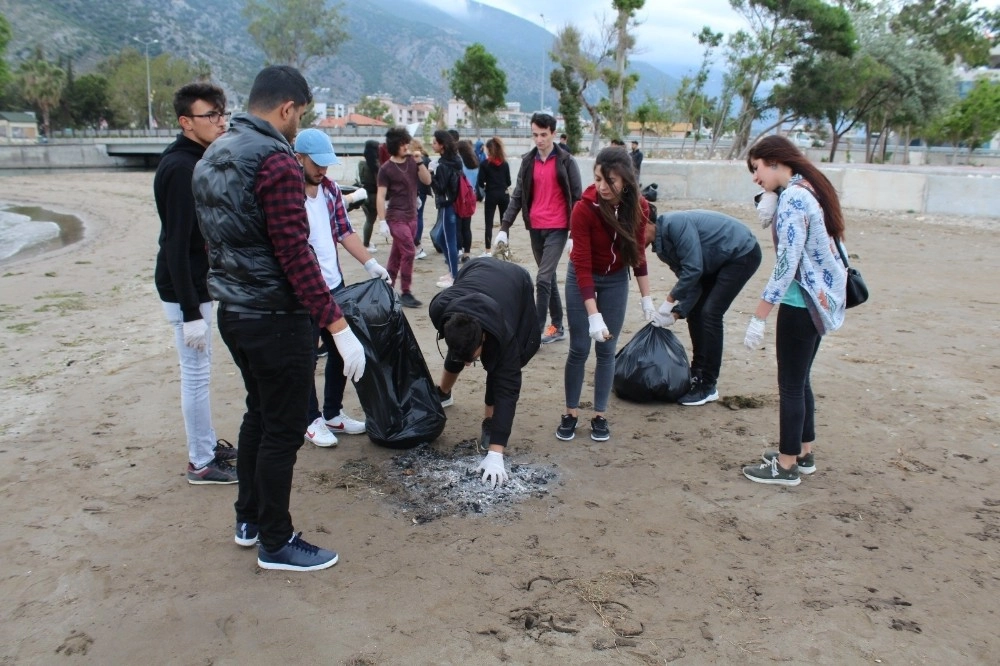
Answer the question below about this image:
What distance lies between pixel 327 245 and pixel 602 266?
4.87 ft

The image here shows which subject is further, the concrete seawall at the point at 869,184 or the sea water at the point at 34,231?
the sea water at the point at 34,231

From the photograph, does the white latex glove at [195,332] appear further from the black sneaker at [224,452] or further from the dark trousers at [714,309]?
the dark trousers at [714,309]

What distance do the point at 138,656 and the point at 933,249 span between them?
418 inches

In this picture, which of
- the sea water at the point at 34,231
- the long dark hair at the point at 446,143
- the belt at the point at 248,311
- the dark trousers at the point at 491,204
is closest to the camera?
the belt at the point at 248,311

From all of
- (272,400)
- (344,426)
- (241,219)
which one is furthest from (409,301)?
(241,219)

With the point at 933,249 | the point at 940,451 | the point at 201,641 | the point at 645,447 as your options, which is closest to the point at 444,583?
the point at 201,641

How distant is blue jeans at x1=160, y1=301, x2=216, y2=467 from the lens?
3.28 metres

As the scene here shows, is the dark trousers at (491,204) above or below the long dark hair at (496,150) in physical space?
below

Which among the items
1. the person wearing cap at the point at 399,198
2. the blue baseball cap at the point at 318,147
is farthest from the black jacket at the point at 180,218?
the person wearing cap at the point at 399,198

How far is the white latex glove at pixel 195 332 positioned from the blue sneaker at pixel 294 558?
93 cm

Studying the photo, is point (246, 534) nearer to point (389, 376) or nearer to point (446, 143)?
point (389, 376)

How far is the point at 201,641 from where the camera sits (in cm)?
238

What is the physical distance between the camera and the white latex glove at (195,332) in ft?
10.2

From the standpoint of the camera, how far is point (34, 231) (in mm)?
15672
